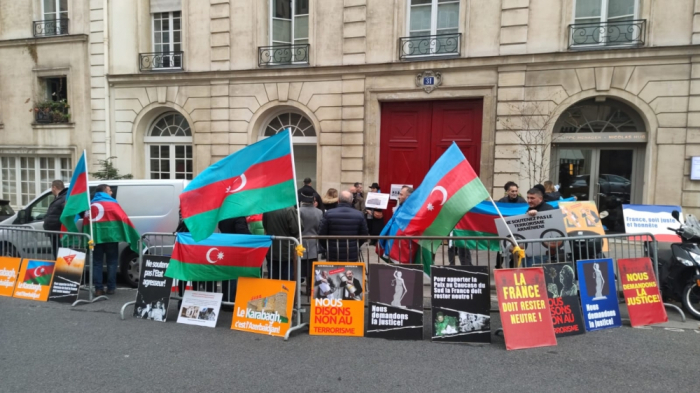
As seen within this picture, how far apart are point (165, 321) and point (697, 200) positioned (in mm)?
11156

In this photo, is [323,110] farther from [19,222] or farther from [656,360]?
[656,360]

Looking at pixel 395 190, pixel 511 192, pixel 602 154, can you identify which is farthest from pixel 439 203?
pixel 602 154

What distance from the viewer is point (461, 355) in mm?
5004

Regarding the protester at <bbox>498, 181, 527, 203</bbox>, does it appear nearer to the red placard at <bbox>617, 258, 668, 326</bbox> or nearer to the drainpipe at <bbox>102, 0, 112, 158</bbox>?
the red placard at <bbox>617, 258, 668, 326</bbox>

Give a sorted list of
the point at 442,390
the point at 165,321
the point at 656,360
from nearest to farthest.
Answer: the point at 442,390 → the point at 656,360 → the point at 165,321

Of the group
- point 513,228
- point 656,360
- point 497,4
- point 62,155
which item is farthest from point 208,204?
point 62,155

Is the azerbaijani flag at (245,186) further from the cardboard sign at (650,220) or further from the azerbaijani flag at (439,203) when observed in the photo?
Answer: the cardboard sign at (650,220)

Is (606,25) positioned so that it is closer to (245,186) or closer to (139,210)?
(245,186)

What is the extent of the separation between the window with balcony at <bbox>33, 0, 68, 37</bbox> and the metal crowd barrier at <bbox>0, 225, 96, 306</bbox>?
1085 cm

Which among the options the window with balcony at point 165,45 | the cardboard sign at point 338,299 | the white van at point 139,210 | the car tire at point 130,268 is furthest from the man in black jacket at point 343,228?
the window with balcony at point 165,45

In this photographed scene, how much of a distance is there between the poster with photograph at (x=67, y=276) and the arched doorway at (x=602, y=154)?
10.4 m

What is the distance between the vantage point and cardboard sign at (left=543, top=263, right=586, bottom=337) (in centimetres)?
547

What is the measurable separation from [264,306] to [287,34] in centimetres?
1041

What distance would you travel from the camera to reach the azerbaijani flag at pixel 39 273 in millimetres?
7207
